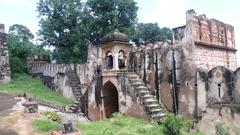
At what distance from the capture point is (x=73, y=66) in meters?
22.1

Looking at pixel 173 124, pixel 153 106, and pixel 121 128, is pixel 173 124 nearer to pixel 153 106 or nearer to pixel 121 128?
pixel 121 128

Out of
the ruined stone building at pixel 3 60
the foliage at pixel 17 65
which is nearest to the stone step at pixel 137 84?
the ruined stone building at pixel 3 60

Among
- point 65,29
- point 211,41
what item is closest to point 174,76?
point 211,41

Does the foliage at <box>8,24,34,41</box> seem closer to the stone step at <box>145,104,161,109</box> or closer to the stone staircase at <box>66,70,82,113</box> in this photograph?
the stone staircase at <box>66,70,82,113</box>

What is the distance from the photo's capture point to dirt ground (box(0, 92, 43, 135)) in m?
8.83

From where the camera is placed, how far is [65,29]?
3017 centimetres

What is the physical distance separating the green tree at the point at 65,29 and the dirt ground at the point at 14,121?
15515 millimetres

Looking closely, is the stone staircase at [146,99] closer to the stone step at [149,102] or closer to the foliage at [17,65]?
the stone step at [149,102]

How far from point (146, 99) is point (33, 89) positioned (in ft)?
→ 34.0

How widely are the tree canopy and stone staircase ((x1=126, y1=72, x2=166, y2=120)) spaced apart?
547 inches

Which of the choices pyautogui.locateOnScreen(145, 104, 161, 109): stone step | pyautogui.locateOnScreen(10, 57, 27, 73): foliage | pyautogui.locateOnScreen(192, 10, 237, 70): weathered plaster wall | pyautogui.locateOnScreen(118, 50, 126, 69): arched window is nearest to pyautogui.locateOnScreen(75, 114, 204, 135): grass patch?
pyautogui.locateOnScreen(145, 104, 161, 109): stone step

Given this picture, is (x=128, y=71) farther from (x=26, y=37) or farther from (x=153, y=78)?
(x=26, y=37)

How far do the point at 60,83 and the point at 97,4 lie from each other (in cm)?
953

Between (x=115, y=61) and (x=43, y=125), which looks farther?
(x=115, y=61)
